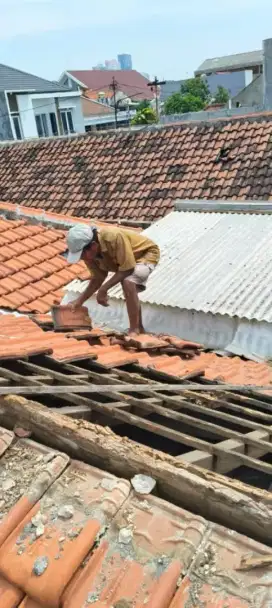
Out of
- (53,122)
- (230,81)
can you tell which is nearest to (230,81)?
(230,81)

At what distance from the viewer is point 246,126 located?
1051 centimetres

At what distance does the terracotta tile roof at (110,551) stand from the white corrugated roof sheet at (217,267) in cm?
350

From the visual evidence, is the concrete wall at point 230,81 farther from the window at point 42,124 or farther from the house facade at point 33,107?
the window at point 42,124

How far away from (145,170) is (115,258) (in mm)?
6675

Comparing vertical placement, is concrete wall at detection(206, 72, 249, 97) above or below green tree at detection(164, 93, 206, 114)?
above

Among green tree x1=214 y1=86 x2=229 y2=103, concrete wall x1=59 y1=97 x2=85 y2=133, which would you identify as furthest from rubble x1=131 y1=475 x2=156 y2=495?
green tree x1=214 y1=86 x2=229 y2=103

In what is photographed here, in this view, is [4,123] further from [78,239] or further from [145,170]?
[78,239]

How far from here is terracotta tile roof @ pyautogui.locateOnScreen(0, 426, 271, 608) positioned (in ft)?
4.68

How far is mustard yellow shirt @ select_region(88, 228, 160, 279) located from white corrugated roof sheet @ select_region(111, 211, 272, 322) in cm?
74

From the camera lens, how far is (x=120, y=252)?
4.61m

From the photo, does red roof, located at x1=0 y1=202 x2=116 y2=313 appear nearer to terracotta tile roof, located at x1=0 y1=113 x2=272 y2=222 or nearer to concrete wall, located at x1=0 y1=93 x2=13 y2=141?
terracotta tile roof, located at x1=0 y1=113 x2=272 y2=222

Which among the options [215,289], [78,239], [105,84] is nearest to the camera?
[78,239]

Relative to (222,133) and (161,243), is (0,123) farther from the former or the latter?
(161,243)

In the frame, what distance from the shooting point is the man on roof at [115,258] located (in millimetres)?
4375
